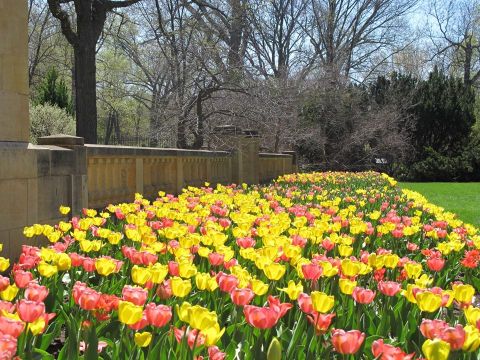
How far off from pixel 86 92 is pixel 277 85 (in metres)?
10.7

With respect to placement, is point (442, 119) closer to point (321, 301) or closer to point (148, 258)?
point (148, 258)

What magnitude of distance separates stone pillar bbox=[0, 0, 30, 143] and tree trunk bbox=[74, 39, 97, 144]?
27.9 feet

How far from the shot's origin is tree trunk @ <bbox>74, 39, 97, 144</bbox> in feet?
44.0

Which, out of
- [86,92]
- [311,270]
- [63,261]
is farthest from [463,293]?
[86,92]

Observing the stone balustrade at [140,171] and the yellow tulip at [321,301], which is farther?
the stone balustrade at [140,171]

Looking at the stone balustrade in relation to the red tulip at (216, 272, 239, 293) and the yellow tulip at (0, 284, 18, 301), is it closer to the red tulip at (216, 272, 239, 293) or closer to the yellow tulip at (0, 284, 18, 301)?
the yellow tulip at (0, 284, 18, 301)

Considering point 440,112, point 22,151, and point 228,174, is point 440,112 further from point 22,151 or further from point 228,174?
point 22,151

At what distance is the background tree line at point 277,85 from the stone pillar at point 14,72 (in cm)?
842

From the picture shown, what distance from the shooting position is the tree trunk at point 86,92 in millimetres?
13414

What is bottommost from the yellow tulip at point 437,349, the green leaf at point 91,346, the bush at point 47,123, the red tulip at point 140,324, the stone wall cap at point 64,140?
the green leaf at point 91,346

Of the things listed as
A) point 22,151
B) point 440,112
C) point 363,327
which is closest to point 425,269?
point 363,327

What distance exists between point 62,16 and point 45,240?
941 centimetres

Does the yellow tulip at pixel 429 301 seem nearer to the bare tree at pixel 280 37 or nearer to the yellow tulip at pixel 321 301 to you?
the yellow tulip at pixel 321 301

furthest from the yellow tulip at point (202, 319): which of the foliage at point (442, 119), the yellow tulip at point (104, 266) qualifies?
the foliage at point (442, 119)
